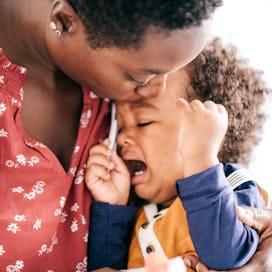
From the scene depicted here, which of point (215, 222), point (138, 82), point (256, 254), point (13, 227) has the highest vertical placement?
point (138, 82)

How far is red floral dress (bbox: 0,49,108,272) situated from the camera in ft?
4.05

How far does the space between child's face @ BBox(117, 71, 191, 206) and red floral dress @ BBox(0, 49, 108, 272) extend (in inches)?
5.7

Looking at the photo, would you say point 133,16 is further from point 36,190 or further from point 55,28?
point 36,190

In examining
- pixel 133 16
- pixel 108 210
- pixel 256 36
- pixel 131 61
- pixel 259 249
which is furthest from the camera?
pixel 256 36

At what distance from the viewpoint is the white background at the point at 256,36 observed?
1.66 metres

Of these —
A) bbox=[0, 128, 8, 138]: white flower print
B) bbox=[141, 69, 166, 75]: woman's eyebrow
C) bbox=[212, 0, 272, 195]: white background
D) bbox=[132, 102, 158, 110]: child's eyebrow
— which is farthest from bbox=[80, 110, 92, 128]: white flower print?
bbox=[212, 0, 272, 195]: white background

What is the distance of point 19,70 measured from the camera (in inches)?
48.6

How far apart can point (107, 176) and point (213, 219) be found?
0.34 meters

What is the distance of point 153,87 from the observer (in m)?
1.27

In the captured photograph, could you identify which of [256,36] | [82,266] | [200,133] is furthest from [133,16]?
[256,36]

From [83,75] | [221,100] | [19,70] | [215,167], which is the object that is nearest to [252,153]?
[221,100]

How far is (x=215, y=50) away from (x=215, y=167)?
0.35 meters

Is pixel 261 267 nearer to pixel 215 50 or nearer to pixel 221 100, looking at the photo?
pixel 221 100

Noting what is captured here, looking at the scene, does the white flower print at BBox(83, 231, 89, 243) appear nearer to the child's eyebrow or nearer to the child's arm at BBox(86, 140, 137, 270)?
the child's arm at BBox(86, 140, 137, 270)
